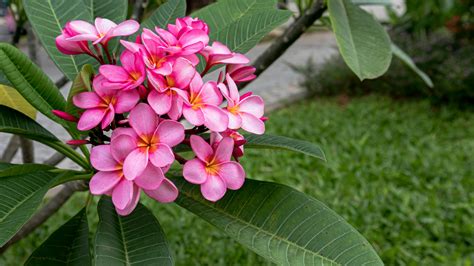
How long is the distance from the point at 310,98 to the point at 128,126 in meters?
4.99

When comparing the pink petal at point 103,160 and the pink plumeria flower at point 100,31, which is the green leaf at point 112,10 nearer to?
the pink plumeria flower at point 100,31

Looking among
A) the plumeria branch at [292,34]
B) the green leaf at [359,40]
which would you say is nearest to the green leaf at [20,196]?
the green leaf at [359,40]

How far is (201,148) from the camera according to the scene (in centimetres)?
70

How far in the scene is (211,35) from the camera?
91 cm

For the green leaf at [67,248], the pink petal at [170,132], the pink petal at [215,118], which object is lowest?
the green leaf at [67,248]

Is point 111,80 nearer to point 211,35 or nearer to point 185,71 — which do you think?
point 185,71

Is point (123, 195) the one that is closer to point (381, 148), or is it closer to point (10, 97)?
point (10, 97)

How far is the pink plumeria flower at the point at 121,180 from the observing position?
2.13ft

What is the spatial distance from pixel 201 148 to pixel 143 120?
0.24 ft

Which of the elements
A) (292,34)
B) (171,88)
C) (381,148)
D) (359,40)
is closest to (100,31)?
(171,88)

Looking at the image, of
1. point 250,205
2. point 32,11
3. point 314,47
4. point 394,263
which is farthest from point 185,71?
point 314,47

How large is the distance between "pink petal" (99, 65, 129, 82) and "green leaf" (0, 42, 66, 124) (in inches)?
3.7

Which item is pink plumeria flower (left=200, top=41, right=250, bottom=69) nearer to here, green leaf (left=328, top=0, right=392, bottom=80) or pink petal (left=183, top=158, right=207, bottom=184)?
pink petal (left=183, top=158, right=207, bottom=184)

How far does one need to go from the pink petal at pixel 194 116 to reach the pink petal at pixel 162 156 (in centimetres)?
4
